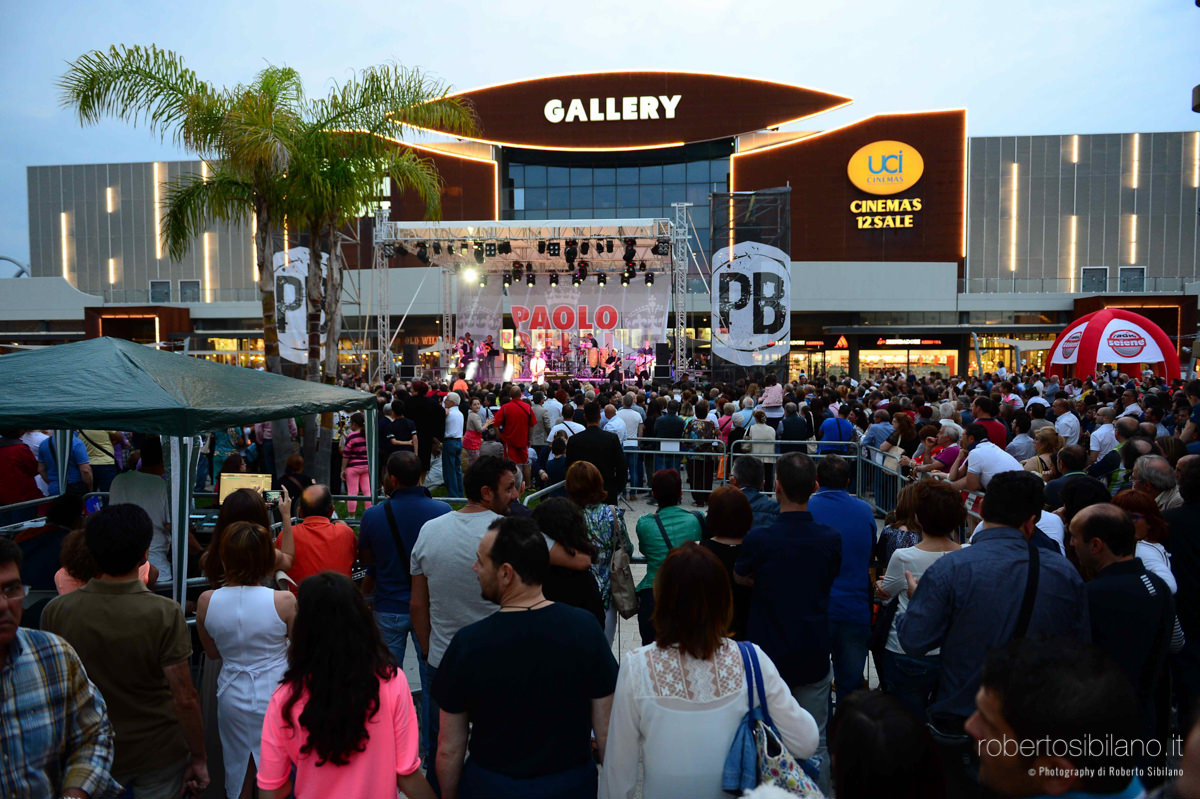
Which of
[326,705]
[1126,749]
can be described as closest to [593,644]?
[326,705]

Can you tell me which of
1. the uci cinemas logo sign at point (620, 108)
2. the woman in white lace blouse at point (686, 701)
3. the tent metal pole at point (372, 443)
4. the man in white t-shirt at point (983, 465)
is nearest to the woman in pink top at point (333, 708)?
the woman in white lace blouse at point (686, 701)

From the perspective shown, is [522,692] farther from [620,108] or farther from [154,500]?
[620,108]

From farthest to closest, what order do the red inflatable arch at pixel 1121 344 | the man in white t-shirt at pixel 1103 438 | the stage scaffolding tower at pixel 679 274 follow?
1. the stage scaffolding tower at pixel 679 274
2. the red inflatable arch at pixel 1121 344
3. the man in white t-shirt at pixel 1103 438

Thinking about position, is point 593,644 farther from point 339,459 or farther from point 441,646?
point 339,459

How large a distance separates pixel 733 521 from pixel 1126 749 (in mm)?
2320

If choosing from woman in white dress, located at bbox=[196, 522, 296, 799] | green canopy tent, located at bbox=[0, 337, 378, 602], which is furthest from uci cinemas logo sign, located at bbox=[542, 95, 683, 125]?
woman in white dress, located at bbox=[196, 522, 296, 799]

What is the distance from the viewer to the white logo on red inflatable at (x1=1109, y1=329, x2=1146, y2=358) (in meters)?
13.0

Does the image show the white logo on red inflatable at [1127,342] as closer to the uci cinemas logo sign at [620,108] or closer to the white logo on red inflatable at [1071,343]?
the white logo on red inflatable at [1071,343]

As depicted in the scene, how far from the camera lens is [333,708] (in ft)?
7.14

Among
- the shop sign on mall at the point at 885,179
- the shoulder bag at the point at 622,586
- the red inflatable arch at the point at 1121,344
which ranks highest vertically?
the shop sign on mall at the point at 885,179

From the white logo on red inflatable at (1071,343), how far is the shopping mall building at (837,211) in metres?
21.1

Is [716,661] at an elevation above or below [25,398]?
below

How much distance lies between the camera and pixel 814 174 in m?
36.5

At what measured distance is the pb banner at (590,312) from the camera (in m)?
28.6
